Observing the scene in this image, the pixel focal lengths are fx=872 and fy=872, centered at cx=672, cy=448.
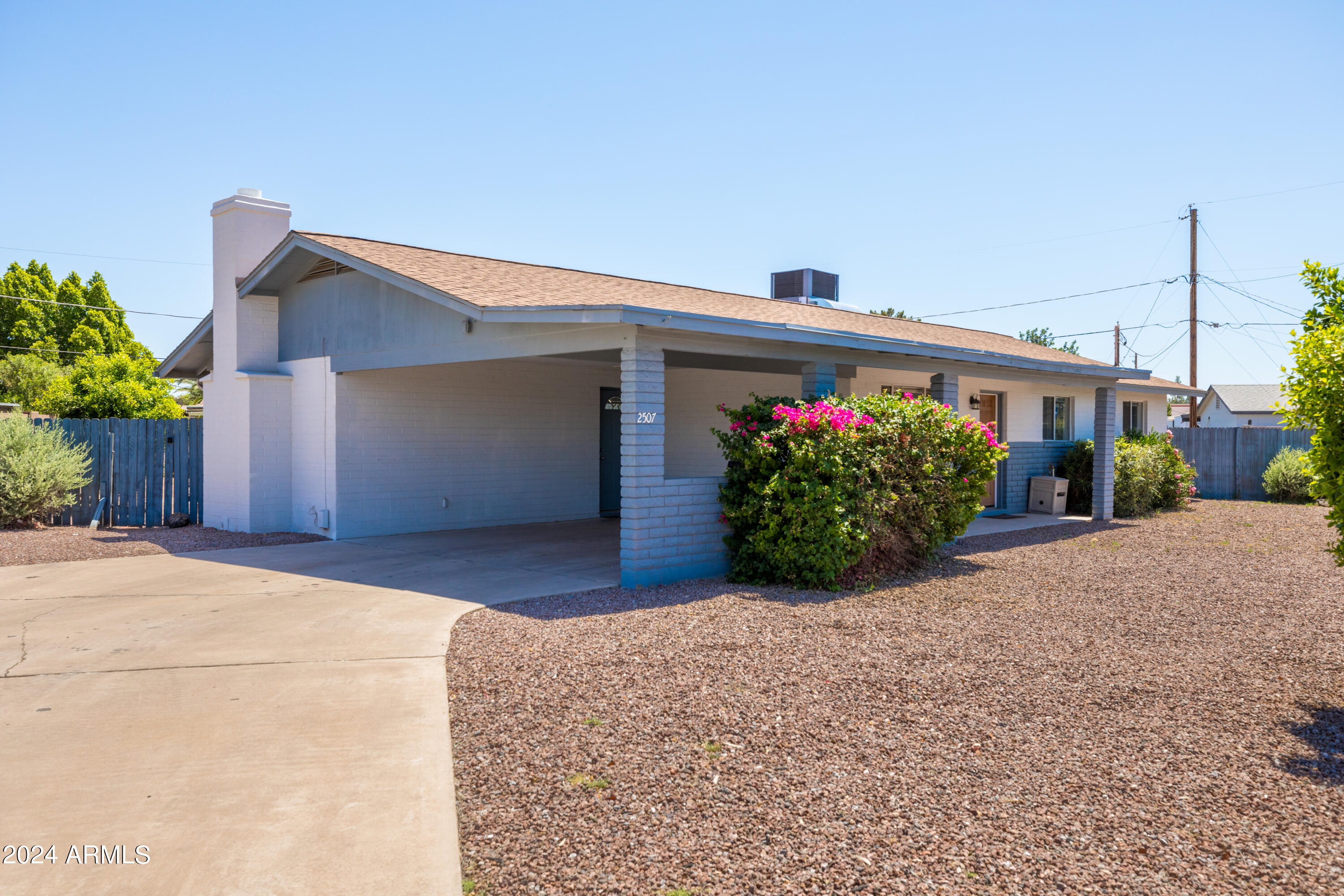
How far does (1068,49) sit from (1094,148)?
5.13m

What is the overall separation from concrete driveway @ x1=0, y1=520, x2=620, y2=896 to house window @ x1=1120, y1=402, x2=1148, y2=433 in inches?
677

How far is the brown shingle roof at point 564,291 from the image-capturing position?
979cm

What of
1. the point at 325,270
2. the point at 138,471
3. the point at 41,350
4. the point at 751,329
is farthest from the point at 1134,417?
the point at 41,350

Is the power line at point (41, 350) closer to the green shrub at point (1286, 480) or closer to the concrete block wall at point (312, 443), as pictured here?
the concrete block wall at point (312, 443)

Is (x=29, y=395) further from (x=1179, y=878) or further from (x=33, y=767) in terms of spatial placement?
(x=1179, y=878)

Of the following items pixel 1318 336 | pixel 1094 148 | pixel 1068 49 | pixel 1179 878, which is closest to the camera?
pixel 1179 878

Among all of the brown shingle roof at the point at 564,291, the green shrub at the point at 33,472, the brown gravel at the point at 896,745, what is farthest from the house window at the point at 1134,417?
the green shrub at the point at 33,472

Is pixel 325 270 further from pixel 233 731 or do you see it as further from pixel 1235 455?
pixel 1235 455

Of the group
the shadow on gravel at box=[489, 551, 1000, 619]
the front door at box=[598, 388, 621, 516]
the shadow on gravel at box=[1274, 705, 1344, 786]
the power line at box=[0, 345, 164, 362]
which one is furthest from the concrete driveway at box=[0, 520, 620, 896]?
the power line at box=[0, 345, 164, 362]

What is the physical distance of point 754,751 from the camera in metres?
4.20

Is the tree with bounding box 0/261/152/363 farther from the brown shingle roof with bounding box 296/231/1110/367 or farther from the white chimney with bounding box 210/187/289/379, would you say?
the brown shingle roof with bounding box 296/231/1110/367

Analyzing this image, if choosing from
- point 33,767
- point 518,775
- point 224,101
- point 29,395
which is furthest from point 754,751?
point 29,395

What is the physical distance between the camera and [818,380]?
10383 mm

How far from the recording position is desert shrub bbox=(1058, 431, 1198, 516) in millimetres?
16703
